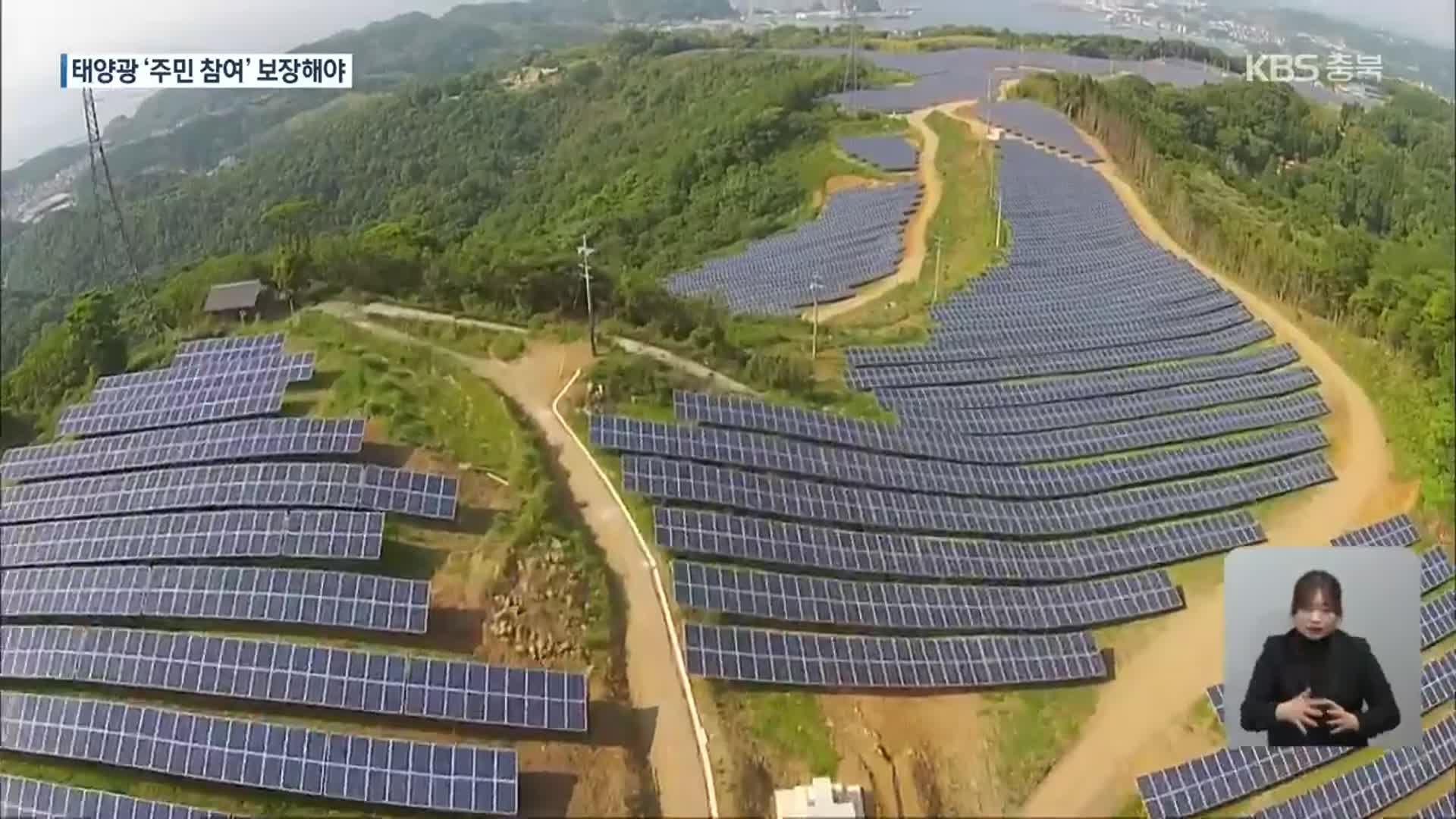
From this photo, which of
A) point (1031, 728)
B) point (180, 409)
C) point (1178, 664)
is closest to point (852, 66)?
point (180, 409)

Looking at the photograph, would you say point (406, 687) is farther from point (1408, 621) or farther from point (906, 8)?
point (906, 8)

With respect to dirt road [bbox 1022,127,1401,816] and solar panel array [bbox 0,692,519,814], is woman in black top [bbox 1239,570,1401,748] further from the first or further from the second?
solar panel array [bbox 0,692,519,814]

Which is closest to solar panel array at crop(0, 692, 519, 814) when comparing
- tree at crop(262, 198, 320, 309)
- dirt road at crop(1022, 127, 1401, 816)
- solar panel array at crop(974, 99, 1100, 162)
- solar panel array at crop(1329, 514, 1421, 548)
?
dirt road at crop(1022, 127, 1401, 816)

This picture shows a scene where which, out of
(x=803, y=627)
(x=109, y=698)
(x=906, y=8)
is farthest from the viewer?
(x=906, y=8)

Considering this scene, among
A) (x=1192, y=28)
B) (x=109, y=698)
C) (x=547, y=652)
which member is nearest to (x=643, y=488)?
(x=547, y=652)

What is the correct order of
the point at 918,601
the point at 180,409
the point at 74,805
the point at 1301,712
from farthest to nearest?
the point at 180,409 < the point at 918,601 < the point at 1301,712 < the point at 74,805

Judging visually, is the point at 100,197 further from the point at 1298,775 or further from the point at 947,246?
the point at 1298,775
